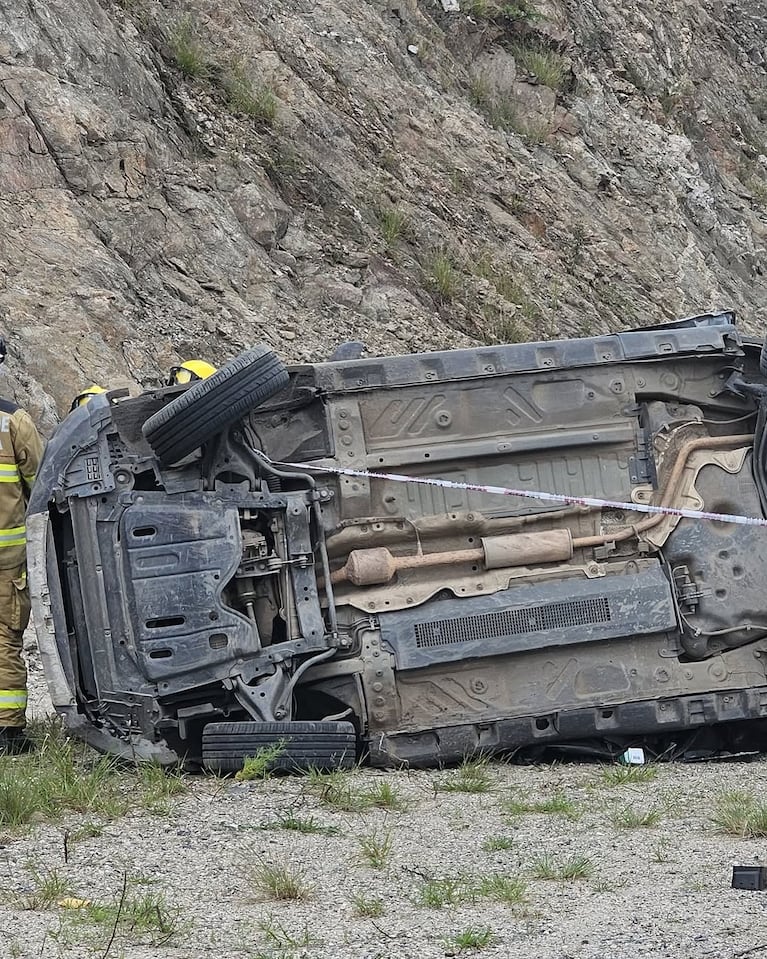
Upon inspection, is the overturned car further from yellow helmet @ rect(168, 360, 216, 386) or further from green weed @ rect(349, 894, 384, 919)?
green weed @ rect(349, 894, 384, 919)

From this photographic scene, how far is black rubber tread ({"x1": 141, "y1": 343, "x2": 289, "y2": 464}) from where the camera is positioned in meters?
6.09

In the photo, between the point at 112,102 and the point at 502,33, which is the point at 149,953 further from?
the point at 502,33

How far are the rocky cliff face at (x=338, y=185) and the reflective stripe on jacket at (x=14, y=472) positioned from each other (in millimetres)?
3294

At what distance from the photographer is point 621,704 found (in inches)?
250

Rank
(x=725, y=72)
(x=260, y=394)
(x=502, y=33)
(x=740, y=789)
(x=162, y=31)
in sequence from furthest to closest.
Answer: (x=725, y=72) < (x=502, y=33) < (x=162, y=31) < (x=260, y=394) < (x=740, y=789)

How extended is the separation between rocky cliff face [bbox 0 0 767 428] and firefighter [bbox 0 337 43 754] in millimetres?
3302

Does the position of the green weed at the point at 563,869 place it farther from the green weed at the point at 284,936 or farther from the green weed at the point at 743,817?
the green weed at the point at 284,936

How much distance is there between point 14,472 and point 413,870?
3.10m

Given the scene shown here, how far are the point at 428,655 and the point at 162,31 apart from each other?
8.60 meters

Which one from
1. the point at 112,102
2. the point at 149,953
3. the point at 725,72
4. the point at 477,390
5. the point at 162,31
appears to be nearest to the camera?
the point at 149,953

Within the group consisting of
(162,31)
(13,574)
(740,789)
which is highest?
(162,31)

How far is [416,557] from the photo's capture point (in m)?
6.53

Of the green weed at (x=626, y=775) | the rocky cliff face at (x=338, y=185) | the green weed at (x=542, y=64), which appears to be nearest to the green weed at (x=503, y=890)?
the green weed at (x=626, y=775)

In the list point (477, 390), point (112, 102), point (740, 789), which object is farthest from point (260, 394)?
point (112, 102)
